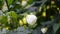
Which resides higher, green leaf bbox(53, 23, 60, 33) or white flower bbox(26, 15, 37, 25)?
white flower bbox(26, 15, 37, 25)

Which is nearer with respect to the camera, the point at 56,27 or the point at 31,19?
the point at 56,27

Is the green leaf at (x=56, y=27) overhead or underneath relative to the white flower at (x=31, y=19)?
underneath

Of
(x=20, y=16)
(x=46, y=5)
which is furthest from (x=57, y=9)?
(x=20, y=16)

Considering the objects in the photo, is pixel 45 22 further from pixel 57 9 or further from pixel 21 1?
pixel 21 1

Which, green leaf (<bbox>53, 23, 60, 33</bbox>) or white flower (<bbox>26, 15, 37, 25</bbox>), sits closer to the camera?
green leaf (<bbox>53, 23, 60, 33</bbox>)

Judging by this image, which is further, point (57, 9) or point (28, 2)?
point (28, 2)

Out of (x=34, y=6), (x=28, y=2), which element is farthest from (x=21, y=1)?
(x=34, y=6)

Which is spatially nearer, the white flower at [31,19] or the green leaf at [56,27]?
the green leaf at [56,27]

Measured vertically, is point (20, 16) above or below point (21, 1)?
below

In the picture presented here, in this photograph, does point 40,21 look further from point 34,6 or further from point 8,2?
point 8,2
